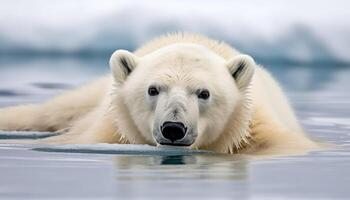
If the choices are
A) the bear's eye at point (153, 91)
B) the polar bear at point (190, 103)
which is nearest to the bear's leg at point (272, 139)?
the polar bear at point (190, 103)

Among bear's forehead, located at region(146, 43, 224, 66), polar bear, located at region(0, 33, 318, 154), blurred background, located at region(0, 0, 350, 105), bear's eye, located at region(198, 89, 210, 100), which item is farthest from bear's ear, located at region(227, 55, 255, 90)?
blurred background, located at region(0, 0, 350, 105)

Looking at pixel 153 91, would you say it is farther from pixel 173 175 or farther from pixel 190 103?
pixel 173 175

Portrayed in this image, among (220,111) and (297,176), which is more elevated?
(220,111)

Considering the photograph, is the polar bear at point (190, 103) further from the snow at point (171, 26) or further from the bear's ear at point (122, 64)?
the snow at point (171, 26)

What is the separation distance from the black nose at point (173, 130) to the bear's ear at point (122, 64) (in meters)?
1.11

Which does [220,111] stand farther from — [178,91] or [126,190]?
[126,190]

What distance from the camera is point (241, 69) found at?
774 cm

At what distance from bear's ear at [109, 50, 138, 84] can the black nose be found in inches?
43.5

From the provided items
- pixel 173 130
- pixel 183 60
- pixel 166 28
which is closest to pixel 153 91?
pixel 183 60

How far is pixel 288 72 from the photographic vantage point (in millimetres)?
22625

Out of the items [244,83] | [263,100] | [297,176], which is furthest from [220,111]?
[297,176]

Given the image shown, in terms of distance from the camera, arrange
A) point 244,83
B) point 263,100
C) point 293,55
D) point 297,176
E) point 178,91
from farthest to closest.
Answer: point 293,55 < point 263,100 < point 244,83 < point 178,91 < point 297,176

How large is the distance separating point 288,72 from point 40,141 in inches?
567

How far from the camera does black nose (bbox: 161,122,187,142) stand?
6.73 meters
